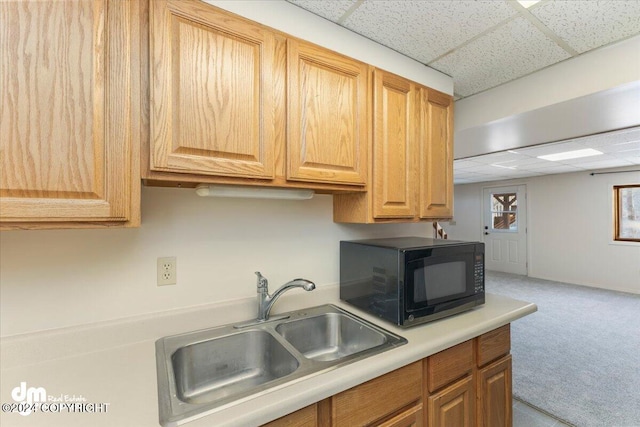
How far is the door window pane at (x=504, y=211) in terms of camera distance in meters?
6.24

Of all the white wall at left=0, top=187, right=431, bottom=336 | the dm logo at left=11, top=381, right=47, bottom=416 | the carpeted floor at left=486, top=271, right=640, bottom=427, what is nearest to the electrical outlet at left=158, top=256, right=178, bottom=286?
the white wall at left=0, top=187, right=431, bottom=336

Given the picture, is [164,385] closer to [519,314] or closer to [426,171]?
[426,171]

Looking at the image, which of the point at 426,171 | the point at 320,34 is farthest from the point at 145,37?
the point at 426,171

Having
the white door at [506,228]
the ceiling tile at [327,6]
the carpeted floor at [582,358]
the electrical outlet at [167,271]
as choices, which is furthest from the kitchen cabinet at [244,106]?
the white door at [506,228]

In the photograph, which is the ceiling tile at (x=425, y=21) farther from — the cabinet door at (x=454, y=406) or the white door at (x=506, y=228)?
the white door at (x=506, y=228)

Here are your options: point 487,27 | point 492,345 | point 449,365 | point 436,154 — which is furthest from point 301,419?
point 487,27

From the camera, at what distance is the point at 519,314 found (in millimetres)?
1497

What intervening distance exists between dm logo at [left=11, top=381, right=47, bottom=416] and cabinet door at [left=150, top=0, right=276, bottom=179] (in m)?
0.73

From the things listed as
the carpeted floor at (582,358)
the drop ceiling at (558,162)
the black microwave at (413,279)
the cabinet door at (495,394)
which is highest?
the drop ceiling at (558,162)

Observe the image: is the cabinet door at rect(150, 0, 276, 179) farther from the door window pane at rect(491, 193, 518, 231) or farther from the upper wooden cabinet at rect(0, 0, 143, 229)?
the door window pane at rect(491, 193, 518, 231)

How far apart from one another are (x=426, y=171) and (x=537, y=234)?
226 inches

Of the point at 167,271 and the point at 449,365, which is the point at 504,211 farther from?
the point at 167,271

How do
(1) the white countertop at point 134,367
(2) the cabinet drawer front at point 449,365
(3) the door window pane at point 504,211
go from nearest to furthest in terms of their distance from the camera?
(1) the white countertop at point 134,367, (2) the cabinet drawer front at point 449,365, (3) the door window pane at point 504,211

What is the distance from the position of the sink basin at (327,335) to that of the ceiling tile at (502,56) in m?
1.63
